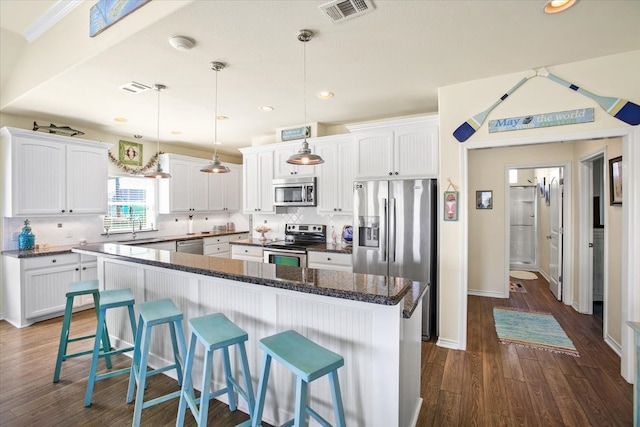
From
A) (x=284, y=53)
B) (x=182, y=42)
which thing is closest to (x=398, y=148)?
(x=284, y=53)

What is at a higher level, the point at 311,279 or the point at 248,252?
the point at 311,279

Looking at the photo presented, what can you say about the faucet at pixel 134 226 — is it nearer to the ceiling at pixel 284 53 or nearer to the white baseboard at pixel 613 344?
the ceiling at pixel 284 53

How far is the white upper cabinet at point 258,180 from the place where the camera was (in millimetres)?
4957

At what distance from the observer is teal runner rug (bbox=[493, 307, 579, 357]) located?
3.14 meters

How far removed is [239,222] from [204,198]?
3.58 ft

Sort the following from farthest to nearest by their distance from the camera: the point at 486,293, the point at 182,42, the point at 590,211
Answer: the point at 486,293 < the point at 590,211 < the point at 182,42

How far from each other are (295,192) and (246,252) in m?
1.18

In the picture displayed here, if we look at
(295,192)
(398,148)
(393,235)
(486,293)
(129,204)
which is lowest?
(486,293)

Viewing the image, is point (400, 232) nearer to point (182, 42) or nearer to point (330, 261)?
point (330, 261)

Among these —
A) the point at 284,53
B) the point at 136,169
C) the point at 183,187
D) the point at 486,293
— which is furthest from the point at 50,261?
the point at 486,293

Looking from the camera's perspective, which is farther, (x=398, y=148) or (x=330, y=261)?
(x=330, y=261)

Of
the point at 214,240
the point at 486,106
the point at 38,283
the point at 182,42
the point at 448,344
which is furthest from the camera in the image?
the point at 214,240

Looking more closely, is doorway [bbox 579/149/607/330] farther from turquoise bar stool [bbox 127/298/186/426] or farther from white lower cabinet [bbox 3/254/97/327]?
white lower cabinet [bbox 3/254/97/327]

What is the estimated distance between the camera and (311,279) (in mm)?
1831
